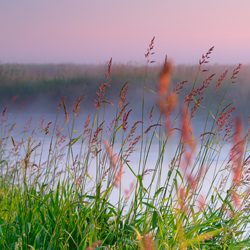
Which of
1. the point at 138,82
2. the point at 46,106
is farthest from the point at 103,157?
the point at 46,106

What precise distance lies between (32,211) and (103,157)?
469mm

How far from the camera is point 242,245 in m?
2.20

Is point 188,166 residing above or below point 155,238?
above

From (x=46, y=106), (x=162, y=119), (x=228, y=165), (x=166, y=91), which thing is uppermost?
(x=166, y=91)

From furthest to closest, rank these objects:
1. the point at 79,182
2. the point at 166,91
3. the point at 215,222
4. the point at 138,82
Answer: the point at 138,82, the point at 215,222, the point at 79,182, the point at 166,91

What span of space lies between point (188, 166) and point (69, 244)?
745 millimetres

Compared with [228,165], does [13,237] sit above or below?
below

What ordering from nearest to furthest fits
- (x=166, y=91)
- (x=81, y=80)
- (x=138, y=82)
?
(x=166, y=91), (x=138, y=82), (x=81, y=80)

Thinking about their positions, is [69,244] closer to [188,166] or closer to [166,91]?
[188,166]

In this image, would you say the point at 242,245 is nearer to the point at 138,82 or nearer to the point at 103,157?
the point at 103,157

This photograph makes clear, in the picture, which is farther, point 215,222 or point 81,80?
A: point 81,80

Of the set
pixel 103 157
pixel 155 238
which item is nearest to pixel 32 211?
pixel 103 157

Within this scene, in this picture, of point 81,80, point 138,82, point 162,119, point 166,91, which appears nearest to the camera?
point 166,91

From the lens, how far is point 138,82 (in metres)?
8.65
